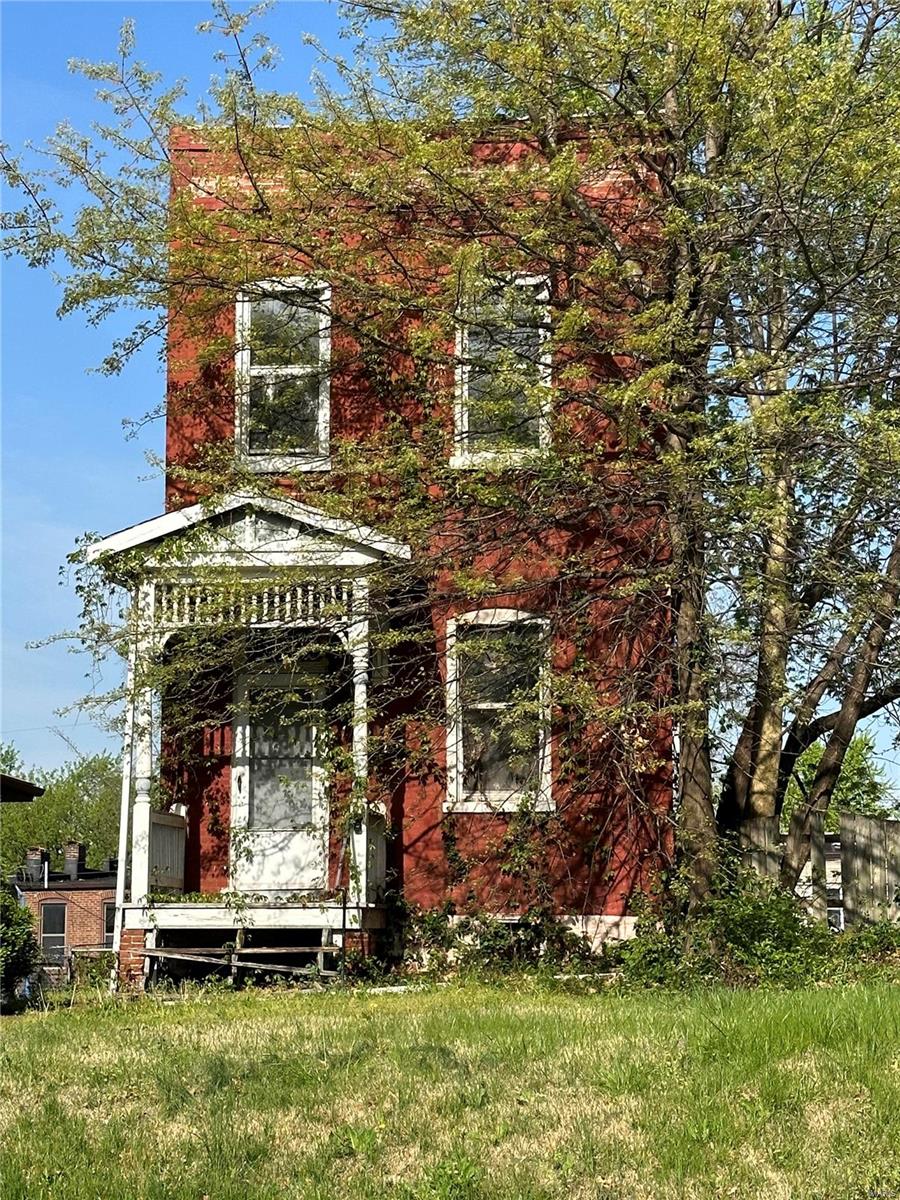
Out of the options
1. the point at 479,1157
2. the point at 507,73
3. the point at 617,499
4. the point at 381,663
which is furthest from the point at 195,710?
the point at 479,1157

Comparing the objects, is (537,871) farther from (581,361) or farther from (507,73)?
(507,73)

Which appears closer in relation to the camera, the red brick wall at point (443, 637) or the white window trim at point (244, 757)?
the red brick wall at point (443, 637)

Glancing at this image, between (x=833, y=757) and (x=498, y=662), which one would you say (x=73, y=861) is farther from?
(x=498, y=662)

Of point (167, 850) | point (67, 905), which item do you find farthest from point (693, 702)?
point (67, 905)

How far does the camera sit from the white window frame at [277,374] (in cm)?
1401

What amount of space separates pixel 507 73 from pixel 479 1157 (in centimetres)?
914

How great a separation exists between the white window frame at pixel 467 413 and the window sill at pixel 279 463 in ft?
4.42

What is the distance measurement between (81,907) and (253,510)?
25.8m

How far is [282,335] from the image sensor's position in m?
15.5

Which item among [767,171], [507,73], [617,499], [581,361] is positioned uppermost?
[507,73]

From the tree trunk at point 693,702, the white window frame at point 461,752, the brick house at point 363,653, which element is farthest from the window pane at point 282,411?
the tree trunk at point 693,702

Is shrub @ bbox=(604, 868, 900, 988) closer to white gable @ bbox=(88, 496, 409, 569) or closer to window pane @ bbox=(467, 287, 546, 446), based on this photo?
white gable @ bbox=(88, 496, 409, 569)

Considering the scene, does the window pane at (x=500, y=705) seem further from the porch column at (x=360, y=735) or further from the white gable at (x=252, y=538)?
the white gable at (x=252, y=538)

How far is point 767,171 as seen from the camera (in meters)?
11.3
